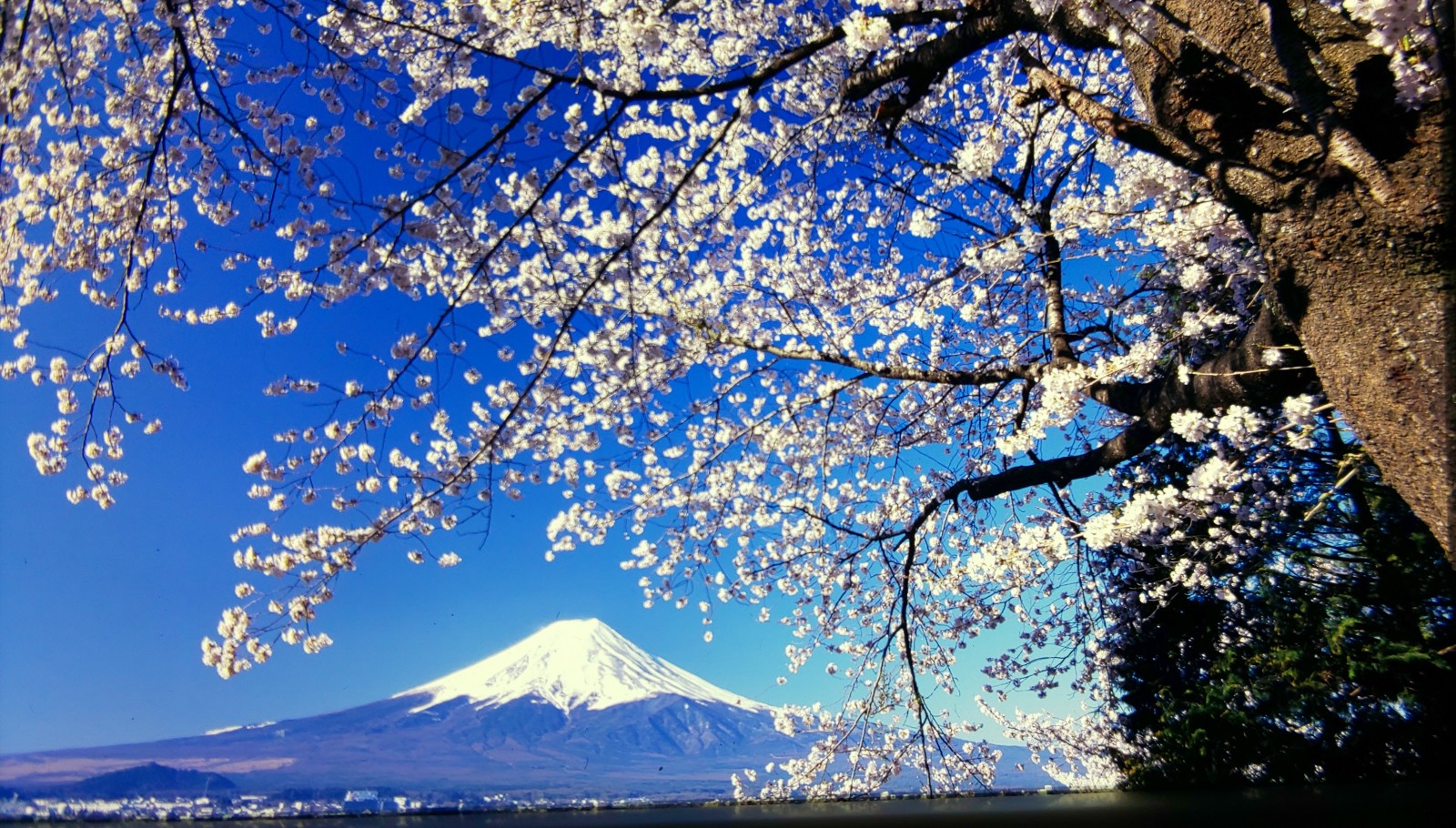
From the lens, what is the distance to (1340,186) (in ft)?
3.91

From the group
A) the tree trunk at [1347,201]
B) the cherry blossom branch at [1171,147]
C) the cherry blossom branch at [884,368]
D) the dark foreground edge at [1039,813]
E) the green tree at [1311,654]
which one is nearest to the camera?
the dark foreground edge at [1039,813]

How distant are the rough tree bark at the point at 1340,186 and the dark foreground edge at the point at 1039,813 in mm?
435

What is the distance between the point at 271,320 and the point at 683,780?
238 centimetres

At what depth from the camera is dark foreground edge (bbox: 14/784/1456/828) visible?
2.35ft

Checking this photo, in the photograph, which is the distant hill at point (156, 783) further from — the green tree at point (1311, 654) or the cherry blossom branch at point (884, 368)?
the green tree at point (1311, 654)

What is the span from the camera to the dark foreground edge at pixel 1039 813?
715 millimetres

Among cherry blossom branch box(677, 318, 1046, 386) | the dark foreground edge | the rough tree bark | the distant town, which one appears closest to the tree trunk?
the rough tree bark

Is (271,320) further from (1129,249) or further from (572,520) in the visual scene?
(1129,249)

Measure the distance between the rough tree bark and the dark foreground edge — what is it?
1.43 ft

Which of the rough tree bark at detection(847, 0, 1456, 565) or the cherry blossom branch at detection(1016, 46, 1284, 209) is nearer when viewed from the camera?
the rough tree bark at detection(847, 0, 1456, 565)

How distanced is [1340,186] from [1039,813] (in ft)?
3.98

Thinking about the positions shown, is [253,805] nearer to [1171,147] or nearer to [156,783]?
[156,783]

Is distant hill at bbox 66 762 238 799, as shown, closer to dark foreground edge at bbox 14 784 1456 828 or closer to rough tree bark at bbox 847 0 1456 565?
dark foreground edge at bbox 14 784 1456 828

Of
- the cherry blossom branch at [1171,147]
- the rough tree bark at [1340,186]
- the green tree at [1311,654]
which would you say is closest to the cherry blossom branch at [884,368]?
the green tree at [1311,654]
